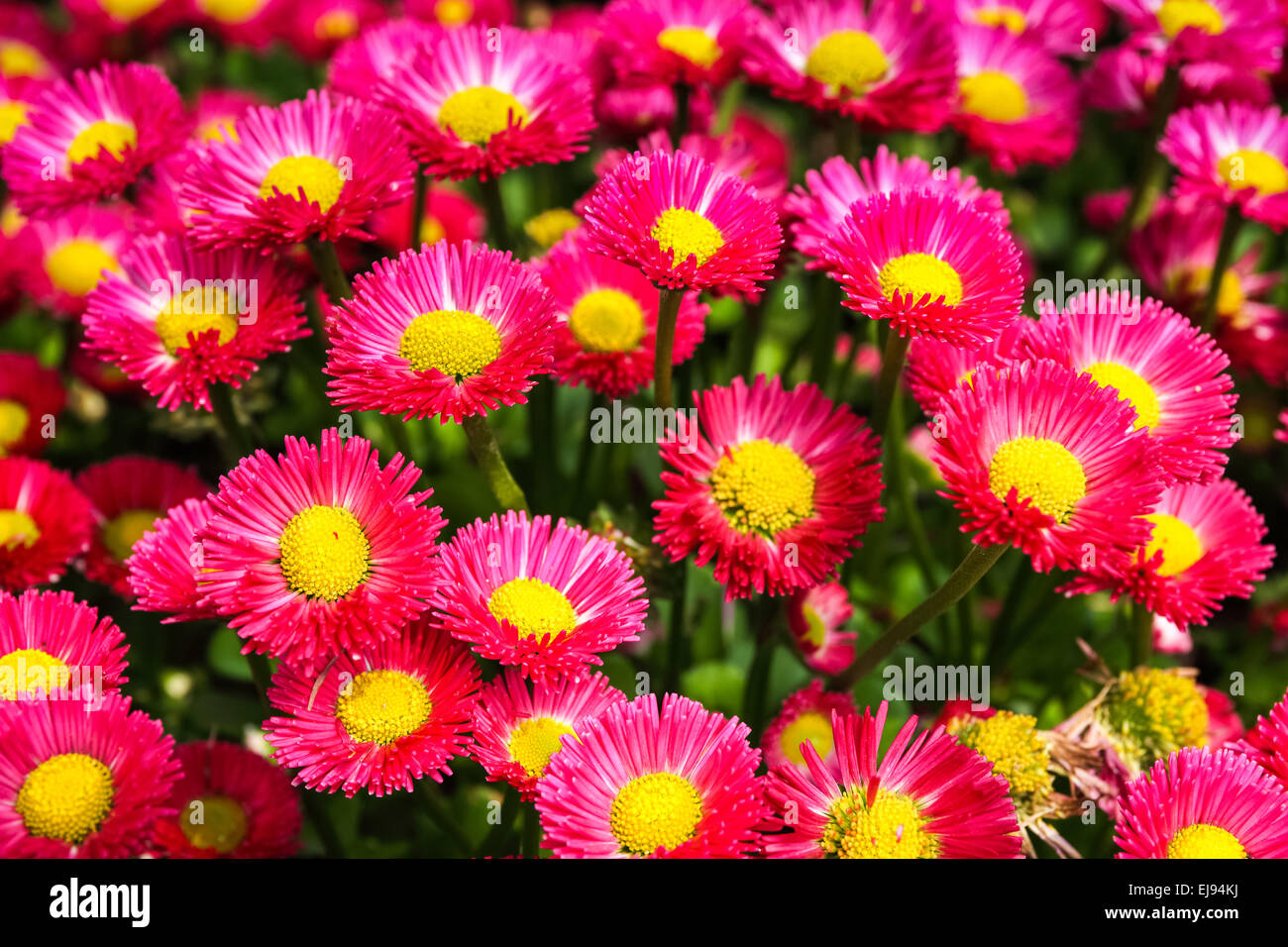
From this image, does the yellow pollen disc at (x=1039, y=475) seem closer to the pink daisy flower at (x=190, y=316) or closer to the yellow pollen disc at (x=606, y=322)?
the yellow pollen disc at (x=606, y=322)

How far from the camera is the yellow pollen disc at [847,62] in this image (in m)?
1.79

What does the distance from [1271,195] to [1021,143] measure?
385 mm

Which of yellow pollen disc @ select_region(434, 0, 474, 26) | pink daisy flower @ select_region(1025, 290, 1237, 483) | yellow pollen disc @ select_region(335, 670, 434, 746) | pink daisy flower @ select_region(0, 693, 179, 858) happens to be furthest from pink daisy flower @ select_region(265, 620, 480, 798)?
yellow pollen disc @ select_region(434, 0, 474, 26)

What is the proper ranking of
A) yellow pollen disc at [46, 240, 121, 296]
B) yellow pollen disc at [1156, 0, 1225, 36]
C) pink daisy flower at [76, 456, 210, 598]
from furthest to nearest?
yellow pollen disc at [46, 240, 121, 296] < yellow pollen disc at [1156, 0, 1225, 36] < pink daisy flower at [76, 456, 210, 598]

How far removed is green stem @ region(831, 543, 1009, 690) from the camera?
4.09 ft

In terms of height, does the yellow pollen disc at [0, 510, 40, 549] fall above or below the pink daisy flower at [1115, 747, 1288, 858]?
above

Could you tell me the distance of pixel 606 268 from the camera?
1.64 m

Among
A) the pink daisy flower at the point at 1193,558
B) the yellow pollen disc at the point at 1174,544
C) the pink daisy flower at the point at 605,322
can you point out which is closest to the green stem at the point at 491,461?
the pink daisy flower at the point at 605,322

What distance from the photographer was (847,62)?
70.9 inches

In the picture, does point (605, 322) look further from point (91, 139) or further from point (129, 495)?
point (91, 139)

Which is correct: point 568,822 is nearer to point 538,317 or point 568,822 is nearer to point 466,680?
point 466,680

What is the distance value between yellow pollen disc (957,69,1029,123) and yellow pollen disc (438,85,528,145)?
870mm

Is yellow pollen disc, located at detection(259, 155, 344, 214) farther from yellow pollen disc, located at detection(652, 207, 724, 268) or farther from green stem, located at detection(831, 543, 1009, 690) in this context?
green stem, located at detection(831, 543, 1009, 690)
